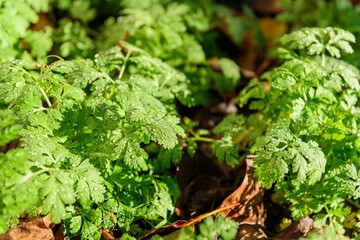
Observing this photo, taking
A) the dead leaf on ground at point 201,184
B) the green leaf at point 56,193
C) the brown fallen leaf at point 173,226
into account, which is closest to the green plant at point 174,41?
the dead leaf on ground at point 201,184

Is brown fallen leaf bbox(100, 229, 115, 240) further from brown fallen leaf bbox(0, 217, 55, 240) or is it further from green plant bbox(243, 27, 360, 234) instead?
green plant bbox(243, 27, 360, 234)

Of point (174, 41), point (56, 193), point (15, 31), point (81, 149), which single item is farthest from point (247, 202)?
point (15, 31)

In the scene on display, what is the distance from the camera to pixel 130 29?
11.9 ft

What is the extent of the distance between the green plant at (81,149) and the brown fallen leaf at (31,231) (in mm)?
158

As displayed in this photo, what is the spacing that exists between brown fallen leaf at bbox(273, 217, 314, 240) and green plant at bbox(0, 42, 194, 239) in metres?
0.90

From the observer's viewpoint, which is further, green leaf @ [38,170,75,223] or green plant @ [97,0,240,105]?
green plant @ [97,0,240,105]

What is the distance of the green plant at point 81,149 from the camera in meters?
1.86

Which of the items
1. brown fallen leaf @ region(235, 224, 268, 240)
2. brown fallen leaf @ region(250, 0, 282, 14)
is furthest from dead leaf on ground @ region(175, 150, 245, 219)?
brown fallen leaf @ region(250, 0, 282, 14)

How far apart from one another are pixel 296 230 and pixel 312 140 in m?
0.74

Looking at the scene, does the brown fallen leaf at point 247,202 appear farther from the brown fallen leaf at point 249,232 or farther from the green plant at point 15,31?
the green plant at point 15,31

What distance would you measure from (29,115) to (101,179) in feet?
2.09

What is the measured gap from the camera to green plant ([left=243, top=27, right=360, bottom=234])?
83.6 inches

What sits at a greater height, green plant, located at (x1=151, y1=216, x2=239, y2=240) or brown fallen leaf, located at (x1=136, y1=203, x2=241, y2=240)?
green plant, located at (x1=151, y1=216, x2=239, y2=240)

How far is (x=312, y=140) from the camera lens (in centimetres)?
235
